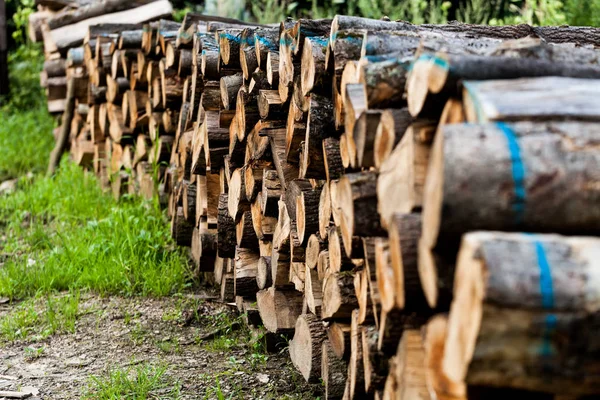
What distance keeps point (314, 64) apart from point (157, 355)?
147 cm

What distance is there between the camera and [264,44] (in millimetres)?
3125

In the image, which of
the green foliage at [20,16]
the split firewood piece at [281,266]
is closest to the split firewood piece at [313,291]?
the split firewood piece at [281,266]

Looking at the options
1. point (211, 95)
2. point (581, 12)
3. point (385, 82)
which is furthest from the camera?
point (581, 12)

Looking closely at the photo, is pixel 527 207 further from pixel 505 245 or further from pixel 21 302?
pixel 21 302

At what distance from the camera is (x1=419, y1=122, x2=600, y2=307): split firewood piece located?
1435 mm

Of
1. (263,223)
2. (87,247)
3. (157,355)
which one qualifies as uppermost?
(263,223)

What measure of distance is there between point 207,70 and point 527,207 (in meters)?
2.47

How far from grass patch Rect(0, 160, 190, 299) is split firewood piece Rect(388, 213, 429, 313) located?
7.85 feet

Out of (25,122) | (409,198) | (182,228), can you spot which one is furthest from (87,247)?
(25,122)

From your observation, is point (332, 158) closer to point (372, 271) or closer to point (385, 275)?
point (372, 271)

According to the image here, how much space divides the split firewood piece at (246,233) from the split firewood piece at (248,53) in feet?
1.99

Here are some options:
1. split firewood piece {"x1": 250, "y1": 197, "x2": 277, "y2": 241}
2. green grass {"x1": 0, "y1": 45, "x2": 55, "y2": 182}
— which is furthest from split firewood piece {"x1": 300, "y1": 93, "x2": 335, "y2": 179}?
green grass {"x1": 0, "y1": 45, "x2": 55, "y2": 182}

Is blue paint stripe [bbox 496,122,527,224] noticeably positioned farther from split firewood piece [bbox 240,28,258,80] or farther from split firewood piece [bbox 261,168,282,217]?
split firewood piece [bbox 240,28,258,80]

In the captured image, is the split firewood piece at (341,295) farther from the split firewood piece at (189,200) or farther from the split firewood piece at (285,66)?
the split firewood piece at (189,200)
